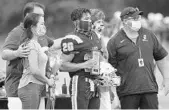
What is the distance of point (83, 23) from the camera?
8781mm

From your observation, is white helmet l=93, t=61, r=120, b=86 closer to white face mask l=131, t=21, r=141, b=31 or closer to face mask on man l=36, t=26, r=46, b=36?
white face mask l=131, t=21, r=141, b=31

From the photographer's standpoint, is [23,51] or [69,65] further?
[69,65]

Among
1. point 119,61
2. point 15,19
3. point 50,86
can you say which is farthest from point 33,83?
point 15,19

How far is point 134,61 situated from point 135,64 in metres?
0.04

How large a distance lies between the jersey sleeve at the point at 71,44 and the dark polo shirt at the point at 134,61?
90 cm

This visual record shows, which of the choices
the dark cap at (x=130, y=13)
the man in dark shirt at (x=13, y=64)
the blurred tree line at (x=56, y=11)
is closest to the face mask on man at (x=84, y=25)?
the man in dark shirt at (x=13, y=64)

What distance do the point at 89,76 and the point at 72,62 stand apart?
283 millimetres

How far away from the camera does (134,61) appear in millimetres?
9289

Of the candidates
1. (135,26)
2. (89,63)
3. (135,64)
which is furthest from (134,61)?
(89,63)

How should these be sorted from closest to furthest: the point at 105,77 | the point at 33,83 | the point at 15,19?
the point at 33,83 < the point at 105,77 < the point at 15,19

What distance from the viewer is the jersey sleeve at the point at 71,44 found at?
28.2 feet

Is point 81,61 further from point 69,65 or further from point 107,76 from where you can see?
point 107,76

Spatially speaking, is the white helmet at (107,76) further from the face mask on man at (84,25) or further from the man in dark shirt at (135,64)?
the face mask on man at (84,25)

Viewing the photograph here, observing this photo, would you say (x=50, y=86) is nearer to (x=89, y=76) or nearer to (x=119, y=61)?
(x=89, y=76)
